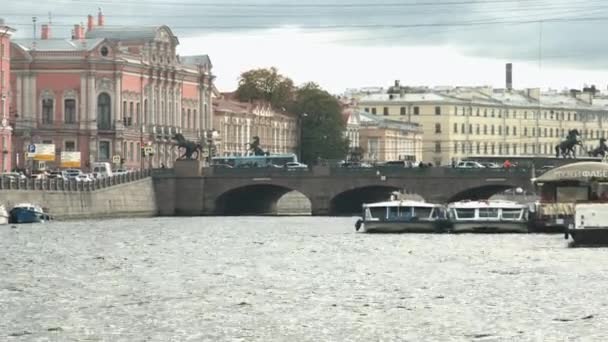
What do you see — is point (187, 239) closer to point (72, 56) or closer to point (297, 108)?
point (72, 56)

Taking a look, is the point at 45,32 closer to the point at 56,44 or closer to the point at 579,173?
the point at 56,44

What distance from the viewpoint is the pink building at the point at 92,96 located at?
127125 millimetres

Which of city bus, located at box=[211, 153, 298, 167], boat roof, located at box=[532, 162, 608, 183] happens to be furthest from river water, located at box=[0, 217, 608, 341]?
city bus, located at box=[211, 153, 298, 167]

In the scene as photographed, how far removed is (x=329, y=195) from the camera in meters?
113

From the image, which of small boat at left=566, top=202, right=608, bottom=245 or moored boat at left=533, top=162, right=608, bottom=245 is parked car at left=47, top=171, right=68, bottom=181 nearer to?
moored boat at left=533, top=162, right=608, bottom=245

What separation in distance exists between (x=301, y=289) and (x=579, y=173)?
1295 inches

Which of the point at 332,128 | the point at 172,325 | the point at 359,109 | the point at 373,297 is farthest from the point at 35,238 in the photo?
the point at 359,109

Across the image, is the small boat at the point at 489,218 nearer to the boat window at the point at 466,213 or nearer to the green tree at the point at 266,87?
the boat window at the point at 466,213

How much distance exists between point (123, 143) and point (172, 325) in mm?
92934

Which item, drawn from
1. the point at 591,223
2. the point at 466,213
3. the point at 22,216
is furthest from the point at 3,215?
the point at 591,223

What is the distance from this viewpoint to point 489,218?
79.2 m

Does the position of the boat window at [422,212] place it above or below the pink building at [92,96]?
below

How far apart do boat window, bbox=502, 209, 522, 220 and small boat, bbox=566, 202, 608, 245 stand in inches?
609

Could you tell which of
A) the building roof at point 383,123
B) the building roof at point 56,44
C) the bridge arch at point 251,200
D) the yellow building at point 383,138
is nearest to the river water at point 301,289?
the bridge arch at point 251,200
